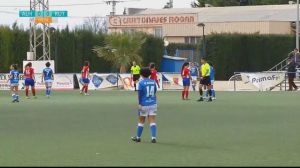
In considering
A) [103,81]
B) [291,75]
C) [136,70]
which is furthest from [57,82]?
[291,75]

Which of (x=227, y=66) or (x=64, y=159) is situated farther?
(x=227, y=66)

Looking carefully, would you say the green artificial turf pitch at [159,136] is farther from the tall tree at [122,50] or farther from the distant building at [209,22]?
the distant building at [209,22]

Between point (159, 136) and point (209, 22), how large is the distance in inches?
2137

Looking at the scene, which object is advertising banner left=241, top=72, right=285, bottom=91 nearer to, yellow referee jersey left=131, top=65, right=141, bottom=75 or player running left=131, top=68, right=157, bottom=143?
yellow referee jersey left=131, top=65, right=141, bottom=75

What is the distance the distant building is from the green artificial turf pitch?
138 feet

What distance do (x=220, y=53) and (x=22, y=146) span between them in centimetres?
4411

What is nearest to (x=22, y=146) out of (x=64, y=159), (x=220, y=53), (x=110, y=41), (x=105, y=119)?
(x=64, y=159)

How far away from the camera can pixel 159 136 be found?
16.4 meters

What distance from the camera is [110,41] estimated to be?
5216 cm

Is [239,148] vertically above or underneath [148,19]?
underneath

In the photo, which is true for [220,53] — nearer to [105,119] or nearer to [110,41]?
[110,41]

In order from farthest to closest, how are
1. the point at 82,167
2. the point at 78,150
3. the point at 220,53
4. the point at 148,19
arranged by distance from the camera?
the point at 148,19 → the point at 220,53 → the point at 78,150 → the point at 82,167

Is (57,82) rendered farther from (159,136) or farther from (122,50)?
(159,136)

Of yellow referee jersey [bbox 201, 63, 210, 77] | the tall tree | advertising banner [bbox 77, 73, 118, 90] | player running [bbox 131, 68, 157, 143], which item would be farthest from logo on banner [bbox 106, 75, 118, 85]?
player running [bbox 131, 68, 157, 143]
